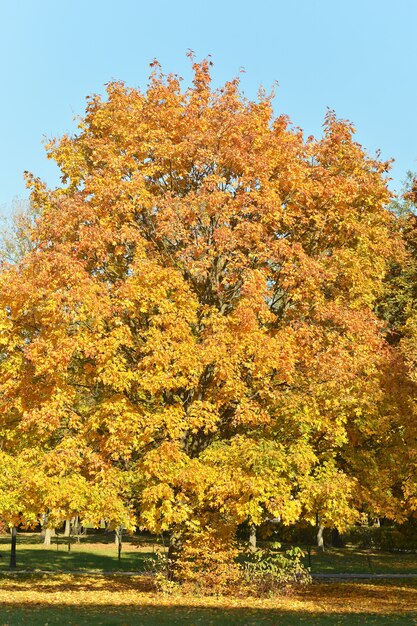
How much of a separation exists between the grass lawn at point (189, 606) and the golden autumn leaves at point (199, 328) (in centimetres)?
202

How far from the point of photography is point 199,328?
18.9 m

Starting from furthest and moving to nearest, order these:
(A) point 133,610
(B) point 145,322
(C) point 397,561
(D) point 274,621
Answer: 1. (C) point 397,561
2. (B) point 145,322
3. (A) point 133,610
4. (D) point 274,621

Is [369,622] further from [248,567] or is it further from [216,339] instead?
[216,339]

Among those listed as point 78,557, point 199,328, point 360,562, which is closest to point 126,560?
point 78,557

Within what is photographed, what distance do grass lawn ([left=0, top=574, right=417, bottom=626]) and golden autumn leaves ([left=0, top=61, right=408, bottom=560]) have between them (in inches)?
79.4

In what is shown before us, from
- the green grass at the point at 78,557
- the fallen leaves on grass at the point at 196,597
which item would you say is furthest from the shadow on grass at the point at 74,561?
the fallen leaves on grass at the point at 196,597

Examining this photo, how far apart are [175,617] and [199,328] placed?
7534 mm

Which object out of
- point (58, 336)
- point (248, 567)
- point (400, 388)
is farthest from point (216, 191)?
point (248, 567)

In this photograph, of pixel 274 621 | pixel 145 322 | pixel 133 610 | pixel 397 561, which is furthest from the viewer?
pixel 397 561

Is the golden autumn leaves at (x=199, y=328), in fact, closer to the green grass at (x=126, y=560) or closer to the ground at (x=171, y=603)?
the ground at (x=171, y=603)

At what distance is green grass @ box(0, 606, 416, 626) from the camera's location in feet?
45.6

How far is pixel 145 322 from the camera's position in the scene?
1842 centimetres

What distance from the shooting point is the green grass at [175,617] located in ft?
45.6

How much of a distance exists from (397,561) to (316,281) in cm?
2220
